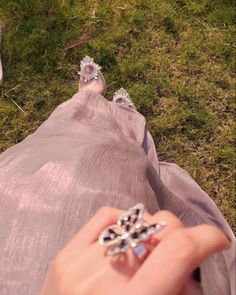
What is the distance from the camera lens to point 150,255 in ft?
1.95

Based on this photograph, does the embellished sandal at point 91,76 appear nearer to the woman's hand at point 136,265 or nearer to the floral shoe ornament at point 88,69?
the floral shoe ornament at point 88,69

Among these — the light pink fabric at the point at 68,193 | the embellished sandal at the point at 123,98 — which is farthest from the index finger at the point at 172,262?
the embellished sandal at the point at 123,98

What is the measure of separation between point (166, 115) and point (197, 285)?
1.56 meters

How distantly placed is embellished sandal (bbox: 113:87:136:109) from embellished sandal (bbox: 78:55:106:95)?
7 centimetres

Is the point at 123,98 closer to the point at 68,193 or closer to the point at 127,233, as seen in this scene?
the point at 68,193

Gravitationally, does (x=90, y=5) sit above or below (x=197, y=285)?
below

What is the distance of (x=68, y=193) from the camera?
1.13m

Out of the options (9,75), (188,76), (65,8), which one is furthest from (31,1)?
(188,76)

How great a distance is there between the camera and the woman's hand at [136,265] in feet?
1.86

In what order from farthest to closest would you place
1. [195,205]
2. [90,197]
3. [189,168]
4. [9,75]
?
1. [9,75]
2. [189,168]
3. [195,205]
4. [90,197]

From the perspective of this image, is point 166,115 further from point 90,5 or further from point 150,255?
point 150,255

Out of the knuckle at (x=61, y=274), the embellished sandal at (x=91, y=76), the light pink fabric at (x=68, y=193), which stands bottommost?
the embellished sandal at (x=91, y=76)

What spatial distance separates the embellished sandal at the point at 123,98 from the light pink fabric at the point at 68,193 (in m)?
0.39

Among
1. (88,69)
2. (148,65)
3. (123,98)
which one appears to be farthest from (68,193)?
(148,65)
